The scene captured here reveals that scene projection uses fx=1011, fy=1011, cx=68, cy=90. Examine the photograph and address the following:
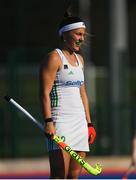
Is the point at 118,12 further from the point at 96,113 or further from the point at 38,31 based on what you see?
the point at 38,31

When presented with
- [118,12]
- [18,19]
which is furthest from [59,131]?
[18,19]

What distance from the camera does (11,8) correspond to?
49688mm

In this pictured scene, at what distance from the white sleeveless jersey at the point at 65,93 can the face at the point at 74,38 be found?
0.11 m

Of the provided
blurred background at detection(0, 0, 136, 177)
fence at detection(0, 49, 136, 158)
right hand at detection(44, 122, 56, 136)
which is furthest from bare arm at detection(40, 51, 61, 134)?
fence at detection(0, 49, 136, 158)

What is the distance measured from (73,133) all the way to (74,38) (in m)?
0.81

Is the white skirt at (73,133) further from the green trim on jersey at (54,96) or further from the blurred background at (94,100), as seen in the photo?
the blurred background at (94,100)

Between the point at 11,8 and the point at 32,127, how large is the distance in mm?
31979

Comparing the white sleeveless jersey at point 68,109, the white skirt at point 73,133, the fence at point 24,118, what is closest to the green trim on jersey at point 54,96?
the white sleeveless jersey at point 68,109

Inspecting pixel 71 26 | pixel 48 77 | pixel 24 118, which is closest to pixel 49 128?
pixel 48 77

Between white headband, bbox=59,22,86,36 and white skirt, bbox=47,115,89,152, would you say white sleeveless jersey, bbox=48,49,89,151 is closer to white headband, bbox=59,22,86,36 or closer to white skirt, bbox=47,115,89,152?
white skirt, bbox=47,115,89,152

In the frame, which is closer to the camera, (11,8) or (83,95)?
(83,95)

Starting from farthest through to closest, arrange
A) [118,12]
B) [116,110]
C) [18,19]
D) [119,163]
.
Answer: [18,19] < [118,12] < [116,110] < [119,163]

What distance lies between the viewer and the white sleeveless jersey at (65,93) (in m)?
8.56

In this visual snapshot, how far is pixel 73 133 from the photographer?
8609 mm
